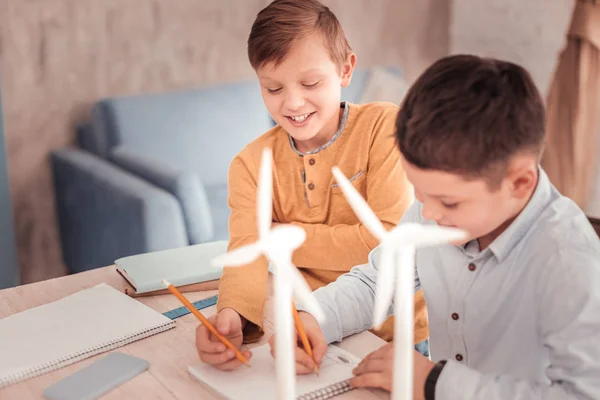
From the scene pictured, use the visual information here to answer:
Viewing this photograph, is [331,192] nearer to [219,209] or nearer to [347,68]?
[347,68]

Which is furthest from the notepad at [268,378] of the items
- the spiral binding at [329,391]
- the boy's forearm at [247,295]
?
the boy's forearm at [247,295]

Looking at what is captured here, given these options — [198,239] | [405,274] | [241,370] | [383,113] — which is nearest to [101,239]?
[198,239]

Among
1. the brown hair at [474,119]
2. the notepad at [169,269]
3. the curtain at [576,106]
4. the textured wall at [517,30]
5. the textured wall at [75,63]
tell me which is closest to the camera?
the brown hair at [474,119]

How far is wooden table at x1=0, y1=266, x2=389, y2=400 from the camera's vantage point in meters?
0.99

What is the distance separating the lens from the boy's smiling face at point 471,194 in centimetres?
89

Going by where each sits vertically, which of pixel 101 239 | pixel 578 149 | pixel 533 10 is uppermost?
pixel 533 10

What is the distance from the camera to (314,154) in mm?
1492

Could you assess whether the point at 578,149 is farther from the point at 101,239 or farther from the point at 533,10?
the point at 101,239

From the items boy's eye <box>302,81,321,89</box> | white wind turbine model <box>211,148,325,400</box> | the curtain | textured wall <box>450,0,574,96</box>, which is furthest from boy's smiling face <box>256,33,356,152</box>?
textured wall <box>450,0,574,96</box>

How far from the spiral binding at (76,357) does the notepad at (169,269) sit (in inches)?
5.7

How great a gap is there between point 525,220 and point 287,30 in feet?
2.07

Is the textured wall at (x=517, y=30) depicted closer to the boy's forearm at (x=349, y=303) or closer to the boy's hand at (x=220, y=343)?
the boy's forearm at (x=349, y=303)

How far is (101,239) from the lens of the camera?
9.18 ft

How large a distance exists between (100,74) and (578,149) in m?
2.31
